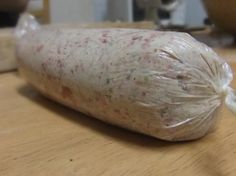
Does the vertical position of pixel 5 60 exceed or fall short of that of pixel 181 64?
it falls short

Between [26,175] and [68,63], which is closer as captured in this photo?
[26,175]

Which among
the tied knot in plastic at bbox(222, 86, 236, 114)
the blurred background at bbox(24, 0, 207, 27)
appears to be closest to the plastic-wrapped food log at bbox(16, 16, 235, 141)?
the tied knot in plastic at bbox(222, 86, 236, 114)

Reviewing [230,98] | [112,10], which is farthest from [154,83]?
[112,10]

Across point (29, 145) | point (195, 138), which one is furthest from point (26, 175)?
point (195, 138)

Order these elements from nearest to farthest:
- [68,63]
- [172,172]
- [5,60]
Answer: [172,172]
[68,63]
[5,60]

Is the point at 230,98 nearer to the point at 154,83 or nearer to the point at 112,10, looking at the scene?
the point at 154,83

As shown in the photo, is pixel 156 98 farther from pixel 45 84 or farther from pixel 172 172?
pixel 45 84
